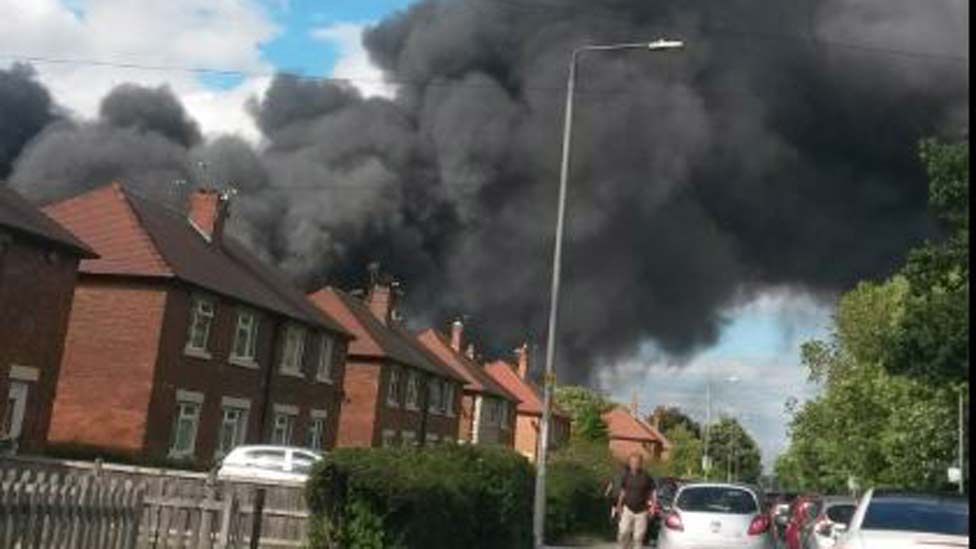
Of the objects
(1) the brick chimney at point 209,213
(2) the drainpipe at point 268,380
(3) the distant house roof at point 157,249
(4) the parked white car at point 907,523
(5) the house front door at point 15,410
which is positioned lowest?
(4) the parked white car at point 907,523

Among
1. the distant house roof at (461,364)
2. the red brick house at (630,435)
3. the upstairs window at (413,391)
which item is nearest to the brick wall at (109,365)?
the upstairs window at (413,391)

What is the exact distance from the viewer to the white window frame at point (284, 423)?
35250mm

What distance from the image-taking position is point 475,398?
61.0 m

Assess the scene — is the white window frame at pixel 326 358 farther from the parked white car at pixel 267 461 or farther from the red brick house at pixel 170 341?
the parked white car at pixel 267 461

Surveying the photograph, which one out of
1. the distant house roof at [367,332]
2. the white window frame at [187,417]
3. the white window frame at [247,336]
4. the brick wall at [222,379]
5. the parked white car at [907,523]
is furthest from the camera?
the distant house roof at [367,332]

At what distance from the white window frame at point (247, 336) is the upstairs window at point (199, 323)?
4.06ft

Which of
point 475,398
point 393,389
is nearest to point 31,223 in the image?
point 393,389

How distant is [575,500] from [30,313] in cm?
1116

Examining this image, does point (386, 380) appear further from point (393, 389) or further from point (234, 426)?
point (234, 426)

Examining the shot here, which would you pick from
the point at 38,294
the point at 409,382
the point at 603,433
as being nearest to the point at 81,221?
the point at 38,294

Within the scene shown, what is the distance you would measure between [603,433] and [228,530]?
239ft

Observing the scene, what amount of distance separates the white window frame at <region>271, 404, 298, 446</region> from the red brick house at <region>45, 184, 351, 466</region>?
44mm

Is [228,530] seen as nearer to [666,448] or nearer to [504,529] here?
[504,529]

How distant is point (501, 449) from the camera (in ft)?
58.8
